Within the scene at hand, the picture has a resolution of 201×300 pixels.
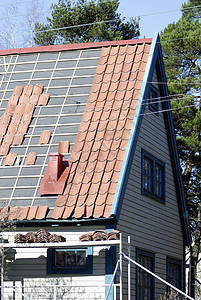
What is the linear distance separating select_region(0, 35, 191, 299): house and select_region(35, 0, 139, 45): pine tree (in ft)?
55.4

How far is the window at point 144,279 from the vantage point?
1789cm

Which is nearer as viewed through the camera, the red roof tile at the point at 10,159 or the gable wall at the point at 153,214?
the gable wall at the point at 153,214

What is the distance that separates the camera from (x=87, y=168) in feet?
56.3

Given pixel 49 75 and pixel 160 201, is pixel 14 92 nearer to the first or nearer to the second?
pixel 49 75

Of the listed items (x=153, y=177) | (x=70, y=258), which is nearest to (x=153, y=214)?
(x=153, y=177)

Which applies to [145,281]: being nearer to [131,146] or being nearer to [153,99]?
[131,146]

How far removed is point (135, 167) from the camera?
1836 centimetres

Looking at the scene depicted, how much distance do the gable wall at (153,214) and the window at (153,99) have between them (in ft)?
0.97

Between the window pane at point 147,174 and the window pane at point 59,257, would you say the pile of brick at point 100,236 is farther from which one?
the window pane at point 147,174

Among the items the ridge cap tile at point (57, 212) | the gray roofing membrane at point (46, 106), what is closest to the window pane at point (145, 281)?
the ridge cap tile at point (57, 212)

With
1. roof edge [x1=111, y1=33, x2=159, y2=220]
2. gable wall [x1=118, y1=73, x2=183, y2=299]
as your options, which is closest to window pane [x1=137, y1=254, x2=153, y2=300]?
gable wall [x1=118, y1=73, x2=183, y2=299]

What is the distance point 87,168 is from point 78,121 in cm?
204

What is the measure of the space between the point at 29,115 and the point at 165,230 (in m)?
6.07

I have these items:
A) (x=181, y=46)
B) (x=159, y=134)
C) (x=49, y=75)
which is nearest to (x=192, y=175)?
(x=181, y=46)
